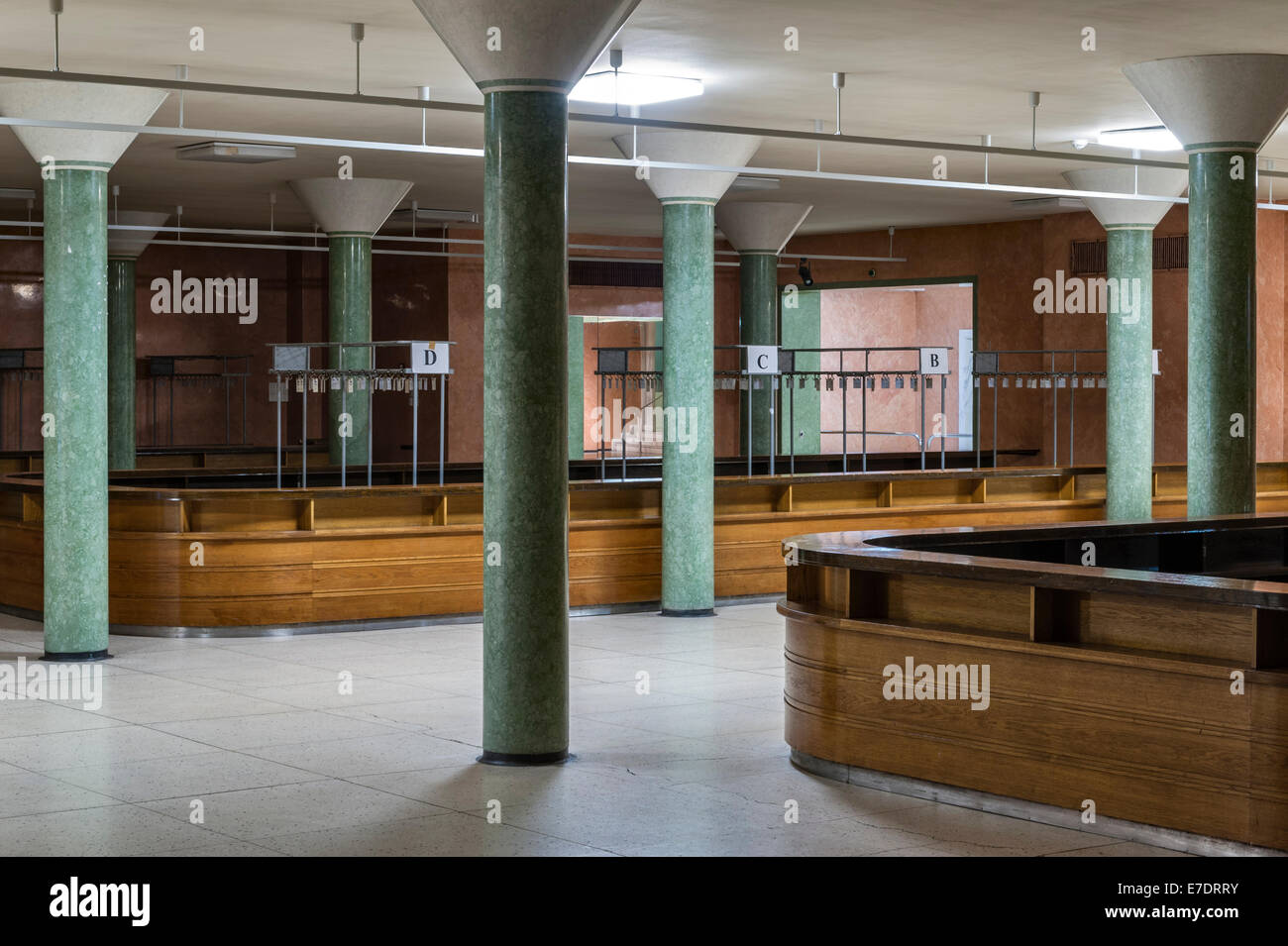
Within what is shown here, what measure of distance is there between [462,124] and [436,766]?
247 inches

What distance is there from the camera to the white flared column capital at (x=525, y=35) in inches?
260

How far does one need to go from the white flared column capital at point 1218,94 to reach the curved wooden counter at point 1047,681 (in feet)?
12.9

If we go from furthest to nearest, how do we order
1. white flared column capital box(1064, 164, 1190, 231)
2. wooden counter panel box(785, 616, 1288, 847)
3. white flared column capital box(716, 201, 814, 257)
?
white flared column capital box(716, 201, 814, 257), white flared column capital box(1064, 164, 1190, 231), wooden counter panel box(785, 616, 1288, 847)

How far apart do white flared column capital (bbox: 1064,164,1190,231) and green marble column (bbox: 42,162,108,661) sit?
8.42 metres

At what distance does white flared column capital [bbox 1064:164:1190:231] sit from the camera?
46.5 ft

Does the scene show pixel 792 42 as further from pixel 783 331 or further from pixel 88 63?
pixel 783 331

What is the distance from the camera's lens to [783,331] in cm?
2269

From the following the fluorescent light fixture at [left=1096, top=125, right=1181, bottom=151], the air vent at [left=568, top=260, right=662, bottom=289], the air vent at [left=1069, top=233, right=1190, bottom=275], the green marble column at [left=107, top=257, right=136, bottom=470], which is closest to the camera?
the fluorescent light fixture at [left=1096, top=125, right=1181, bottom=151]

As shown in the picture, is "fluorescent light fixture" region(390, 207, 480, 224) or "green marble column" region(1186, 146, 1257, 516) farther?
"fluorescent light fixture" region(390, 207, 480, 224)

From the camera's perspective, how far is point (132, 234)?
18734 mm

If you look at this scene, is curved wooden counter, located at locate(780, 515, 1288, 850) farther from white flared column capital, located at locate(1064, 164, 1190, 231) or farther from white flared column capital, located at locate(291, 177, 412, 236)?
white flared column capital, located at locate(291, 177, 412, 236)

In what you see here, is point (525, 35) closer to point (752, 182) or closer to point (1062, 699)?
point (1062, 699)

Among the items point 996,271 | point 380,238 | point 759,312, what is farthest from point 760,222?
point 996,271

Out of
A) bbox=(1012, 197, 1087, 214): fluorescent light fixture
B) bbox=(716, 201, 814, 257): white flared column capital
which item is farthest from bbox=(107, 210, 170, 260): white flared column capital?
bbox=(1012, 197, 1087, 214): fluorescent light fixture
